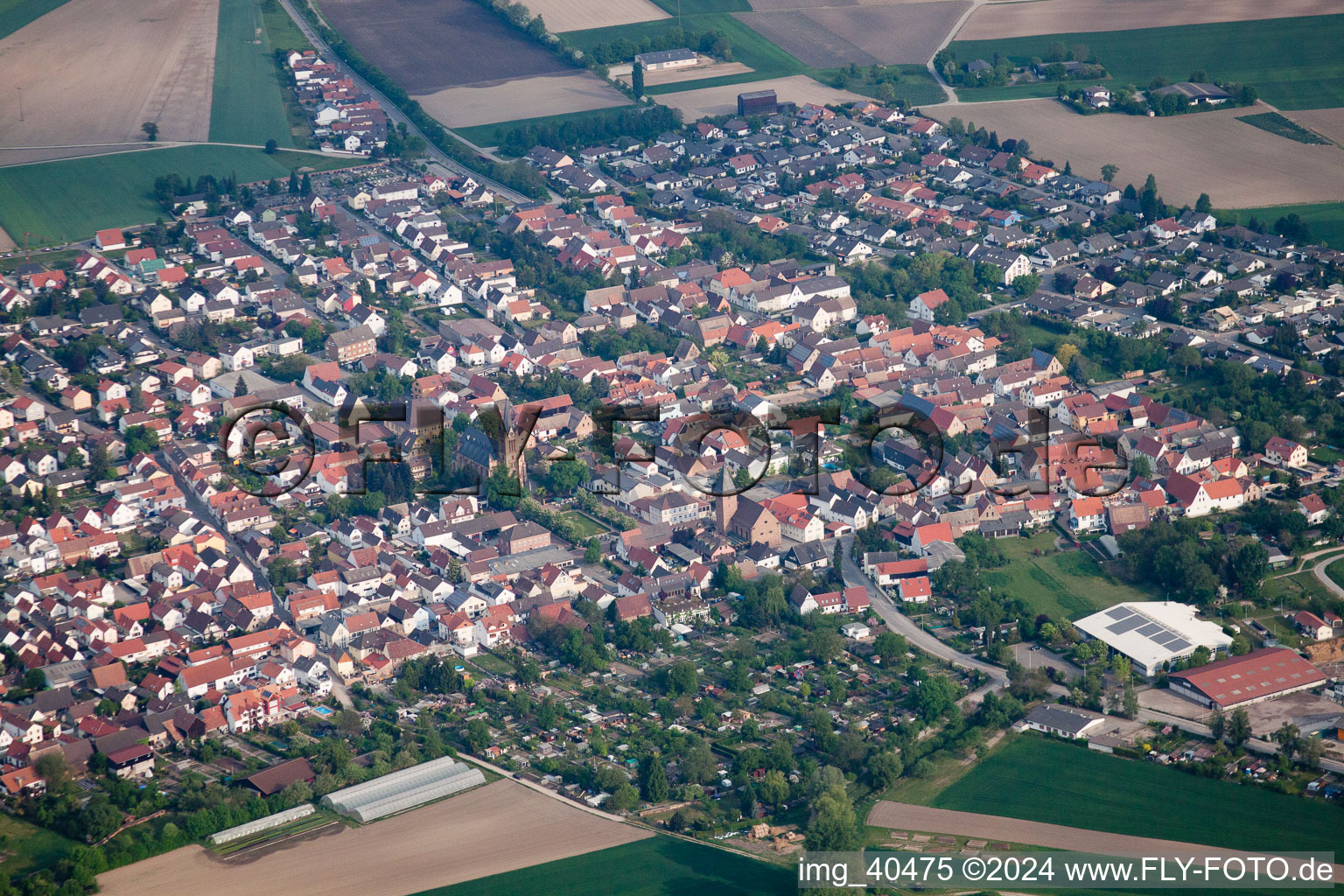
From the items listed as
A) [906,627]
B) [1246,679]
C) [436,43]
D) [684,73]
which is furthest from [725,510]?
[436,43]

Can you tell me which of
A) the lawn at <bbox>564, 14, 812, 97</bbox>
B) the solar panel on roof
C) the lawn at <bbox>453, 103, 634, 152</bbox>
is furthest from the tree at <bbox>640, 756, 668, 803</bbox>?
the lawn at <bbox>564, 14, 812, 97</bbox>

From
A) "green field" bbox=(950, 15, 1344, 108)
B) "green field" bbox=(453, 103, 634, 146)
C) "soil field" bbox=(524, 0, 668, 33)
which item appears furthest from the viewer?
"soil field" bbox=(524, 0, 668, 33)

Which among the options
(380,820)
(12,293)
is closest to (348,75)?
(12,293)

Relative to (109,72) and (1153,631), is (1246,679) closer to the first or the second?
(1153,631)

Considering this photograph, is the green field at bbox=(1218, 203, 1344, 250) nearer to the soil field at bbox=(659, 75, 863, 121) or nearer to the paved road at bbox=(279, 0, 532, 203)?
the soil field at bbox=(659, 75, 863, 121)

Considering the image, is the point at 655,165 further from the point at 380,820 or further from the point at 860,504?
the point at 380,820
